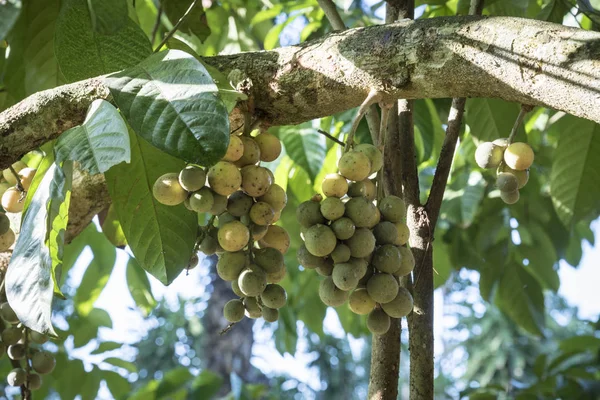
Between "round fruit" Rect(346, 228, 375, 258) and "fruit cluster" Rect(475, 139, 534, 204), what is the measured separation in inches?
8.2

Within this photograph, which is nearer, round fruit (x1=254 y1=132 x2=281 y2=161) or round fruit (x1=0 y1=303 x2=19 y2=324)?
round fruit (x1=254 y1=132 x2=281 y2=161)

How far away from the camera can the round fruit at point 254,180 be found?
91 cm

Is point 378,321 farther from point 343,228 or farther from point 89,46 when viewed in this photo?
point 89,46

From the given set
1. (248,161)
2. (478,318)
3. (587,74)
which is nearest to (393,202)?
(248,161)

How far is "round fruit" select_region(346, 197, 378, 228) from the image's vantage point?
91 centimetres

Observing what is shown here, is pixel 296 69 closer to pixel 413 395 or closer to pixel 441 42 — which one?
pixel 441 42

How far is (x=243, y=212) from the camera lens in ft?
3.07

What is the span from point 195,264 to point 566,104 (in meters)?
0.55

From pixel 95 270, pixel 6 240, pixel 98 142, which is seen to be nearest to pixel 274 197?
pixel 98 142

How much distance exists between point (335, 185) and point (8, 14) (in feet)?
1.41

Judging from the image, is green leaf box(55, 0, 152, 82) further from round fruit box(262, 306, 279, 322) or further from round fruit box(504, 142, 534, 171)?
round fruit box(504, 142, 534, 171)

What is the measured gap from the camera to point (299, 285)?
241cm

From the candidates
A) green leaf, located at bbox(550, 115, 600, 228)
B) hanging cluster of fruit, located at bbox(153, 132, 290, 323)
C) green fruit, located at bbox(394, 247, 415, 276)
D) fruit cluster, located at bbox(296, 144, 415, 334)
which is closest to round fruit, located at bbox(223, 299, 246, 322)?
hanging cluster of fruit, located at bbox(153, 132, 290, 323)

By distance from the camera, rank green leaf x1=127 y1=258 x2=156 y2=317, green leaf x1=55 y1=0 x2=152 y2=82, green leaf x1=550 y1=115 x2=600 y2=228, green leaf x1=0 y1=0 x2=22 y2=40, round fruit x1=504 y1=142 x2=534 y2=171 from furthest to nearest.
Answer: green leaf x1=127 y1=258 x2=156 y2=317 → green leaf x1=550 y1=115 x2=600 y2=228 → green leaf x1=55 y1=0 x2=152 y2=82 → round fruit x1=504 y1=142 x2=534 y2=171 → green leaf x1=0 y1=0 x2=22 y2=40
